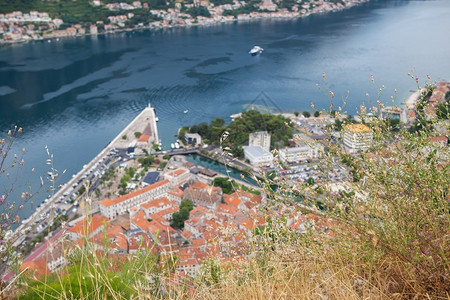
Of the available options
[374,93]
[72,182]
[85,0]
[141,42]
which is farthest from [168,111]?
[85,0]

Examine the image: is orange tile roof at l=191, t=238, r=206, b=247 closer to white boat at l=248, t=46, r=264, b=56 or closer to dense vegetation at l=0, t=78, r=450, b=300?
dense vegetation at l=0, t=78, r=450, b=300

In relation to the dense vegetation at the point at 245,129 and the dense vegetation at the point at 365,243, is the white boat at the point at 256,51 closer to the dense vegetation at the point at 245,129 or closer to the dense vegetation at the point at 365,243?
the dense vegetation at the point at 245,129

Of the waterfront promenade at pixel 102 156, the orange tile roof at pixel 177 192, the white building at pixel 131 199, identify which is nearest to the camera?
the white building at pixel 131 199

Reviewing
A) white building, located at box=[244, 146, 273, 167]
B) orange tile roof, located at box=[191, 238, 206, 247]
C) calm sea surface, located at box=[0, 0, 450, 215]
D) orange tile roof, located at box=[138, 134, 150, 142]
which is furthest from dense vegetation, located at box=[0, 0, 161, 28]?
orange tile roof, located at box=[191, 238, 206, 247]

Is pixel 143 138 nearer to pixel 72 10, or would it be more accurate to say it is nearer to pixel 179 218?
pixel 179 218

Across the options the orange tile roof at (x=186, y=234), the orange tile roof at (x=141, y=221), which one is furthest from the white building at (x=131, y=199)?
the orange tile roof at (x=186, y=234)

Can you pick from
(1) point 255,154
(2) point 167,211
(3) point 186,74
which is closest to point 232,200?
(2) point 167,211
